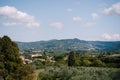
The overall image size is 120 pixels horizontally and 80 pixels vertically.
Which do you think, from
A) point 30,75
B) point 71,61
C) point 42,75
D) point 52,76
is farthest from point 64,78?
point 71,61

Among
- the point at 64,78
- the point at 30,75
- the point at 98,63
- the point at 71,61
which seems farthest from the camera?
the point at 98,63

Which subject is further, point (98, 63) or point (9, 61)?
point (98, 63)

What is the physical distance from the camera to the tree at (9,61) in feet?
62.0

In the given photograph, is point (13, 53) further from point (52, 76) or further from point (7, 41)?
point (52, 76)

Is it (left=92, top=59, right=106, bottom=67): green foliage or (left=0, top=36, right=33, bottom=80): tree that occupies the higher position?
(left=0, top=36, right=33, bottom=80): tree

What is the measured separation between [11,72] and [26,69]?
1298mm

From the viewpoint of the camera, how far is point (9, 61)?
62.9 feet

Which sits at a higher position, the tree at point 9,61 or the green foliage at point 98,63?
the tree at point 9,61

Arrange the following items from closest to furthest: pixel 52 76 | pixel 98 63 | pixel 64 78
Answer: pixel 64 78 → pixel 52 76 → pixel 98 63

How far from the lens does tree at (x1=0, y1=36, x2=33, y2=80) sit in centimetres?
1890

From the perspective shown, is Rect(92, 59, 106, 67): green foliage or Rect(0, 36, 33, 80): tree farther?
Rect(92, 59, 106, 67): green foliage

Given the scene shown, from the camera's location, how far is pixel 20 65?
19609mm

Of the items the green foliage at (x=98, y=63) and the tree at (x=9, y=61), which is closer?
the tree at (x=9, y=61)

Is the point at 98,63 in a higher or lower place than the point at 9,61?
lower
